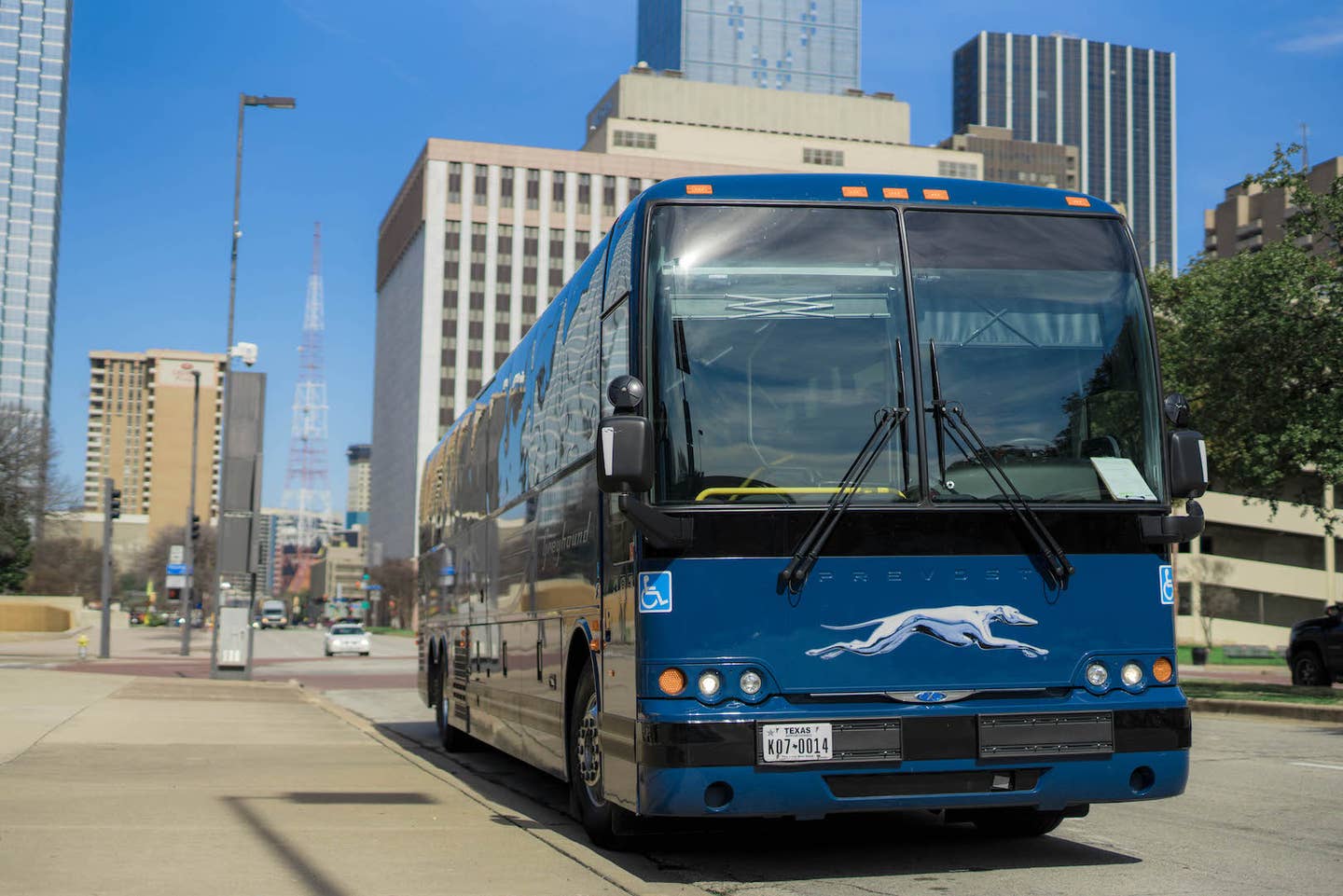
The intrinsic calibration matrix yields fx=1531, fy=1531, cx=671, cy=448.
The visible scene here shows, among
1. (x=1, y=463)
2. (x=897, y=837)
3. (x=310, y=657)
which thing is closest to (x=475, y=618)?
(x=897, y=837)

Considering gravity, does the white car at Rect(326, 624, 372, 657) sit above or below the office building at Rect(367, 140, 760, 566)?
below

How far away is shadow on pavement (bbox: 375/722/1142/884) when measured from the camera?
25.3 feet

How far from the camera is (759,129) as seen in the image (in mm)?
131750

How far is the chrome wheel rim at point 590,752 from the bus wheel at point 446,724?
7025 millimetres

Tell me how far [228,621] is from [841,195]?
89.0ft

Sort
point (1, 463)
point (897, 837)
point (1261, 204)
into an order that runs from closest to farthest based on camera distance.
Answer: point (897, 837) < point (1, 463) < point (1261, 204)

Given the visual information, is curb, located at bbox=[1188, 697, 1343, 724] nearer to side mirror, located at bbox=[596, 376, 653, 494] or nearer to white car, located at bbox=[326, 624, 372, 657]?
side mirror, located at bbox=[596, 376, 653, 494]

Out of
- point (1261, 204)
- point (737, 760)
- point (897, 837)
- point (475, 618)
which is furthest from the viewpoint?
point (1261, 204)

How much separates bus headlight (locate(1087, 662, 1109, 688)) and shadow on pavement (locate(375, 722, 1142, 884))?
3.72ft

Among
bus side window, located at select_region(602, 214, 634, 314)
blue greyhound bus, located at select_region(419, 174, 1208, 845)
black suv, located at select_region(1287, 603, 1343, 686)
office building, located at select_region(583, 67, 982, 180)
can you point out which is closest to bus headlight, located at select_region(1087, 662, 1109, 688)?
blue greyhound bus, located at select_region(419, 174, 1208, 845)

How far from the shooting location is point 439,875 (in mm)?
7582

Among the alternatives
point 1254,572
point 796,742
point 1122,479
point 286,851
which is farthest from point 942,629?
point 1254,572

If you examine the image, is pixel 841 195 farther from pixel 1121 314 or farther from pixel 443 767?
pixel 443 767

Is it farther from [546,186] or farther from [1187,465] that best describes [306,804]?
[546,186]
